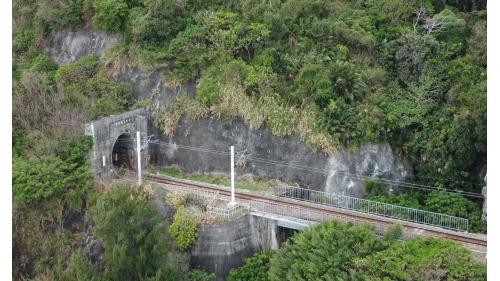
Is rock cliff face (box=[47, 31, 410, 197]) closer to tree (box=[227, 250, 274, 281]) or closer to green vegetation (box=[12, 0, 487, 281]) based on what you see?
green vegetation (box=[12, 0, 487, 281])

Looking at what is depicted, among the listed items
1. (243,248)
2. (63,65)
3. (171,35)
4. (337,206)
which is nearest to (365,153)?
(337,206)

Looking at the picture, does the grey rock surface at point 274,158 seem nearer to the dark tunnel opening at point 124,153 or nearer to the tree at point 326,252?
the dark tunnel opening at point 124,153

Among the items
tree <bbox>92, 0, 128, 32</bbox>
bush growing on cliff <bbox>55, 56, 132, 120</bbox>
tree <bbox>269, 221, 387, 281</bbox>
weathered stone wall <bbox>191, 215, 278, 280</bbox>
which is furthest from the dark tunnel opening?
tree <bbox>269, 221, 387, 281</bbox>

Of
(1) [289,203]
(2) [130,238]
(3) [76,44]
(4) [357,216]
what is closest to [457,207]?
(4) [357,216]

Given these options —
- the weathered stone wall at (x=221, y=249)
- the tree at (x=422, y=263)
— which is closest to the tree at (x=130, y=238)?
the weathered stone wall at (x=221, y=249)

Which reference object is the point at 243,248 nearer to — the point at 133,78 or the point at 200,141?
the point at 200,141
